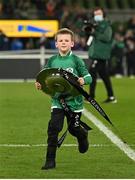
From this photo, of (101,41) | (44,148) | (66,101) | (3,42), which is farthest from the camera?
(3,42)

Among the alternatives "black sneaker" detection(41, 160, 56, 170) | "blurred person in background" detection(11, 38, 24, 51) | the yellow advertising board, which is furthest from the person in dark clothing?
the yellow advertising board

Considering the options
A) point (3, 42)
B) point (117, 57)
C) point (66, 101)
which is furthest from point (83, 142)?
point (117, 57)

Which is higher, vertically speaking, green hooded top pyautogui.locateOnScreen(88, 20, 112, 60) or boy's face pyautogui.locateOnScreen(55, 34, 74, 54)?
boy's face pyautogui.locateOnScreen(55, 34, 74, 54)

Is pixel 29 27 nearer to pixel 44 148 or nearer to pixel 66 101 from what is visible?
pixel 44 148

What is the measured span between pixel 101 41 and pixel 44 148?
281 inches

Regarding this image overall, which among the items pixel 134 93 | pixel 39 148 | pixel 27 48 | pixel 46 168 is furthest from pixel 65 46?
pixel 27 48

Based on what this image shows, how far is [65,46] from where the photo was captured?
388 inches

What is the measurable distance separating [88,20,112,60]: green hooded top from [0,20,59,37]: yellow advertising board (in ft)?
36.8

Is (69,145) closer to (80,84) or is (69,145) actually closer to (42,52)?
(80,84)

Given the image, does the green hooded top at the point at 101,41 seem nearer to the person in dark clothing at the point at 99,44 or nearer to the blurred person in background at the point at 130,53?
the person in dark clothing at the point at 99,44

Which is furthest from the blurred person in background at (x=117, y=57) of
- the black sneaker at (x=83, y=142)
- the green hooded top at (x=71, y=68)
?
the green hooded top at (x=71, y=68)

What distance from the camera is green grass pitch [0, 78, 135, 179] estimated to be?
9.66 meters

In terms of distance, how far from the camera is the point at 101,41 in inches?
729

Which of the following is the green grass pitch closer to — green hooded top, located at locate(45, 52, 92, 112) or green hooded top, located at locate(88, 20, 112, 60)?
green hooded top, located at locate(45, 52, 92, 112)
